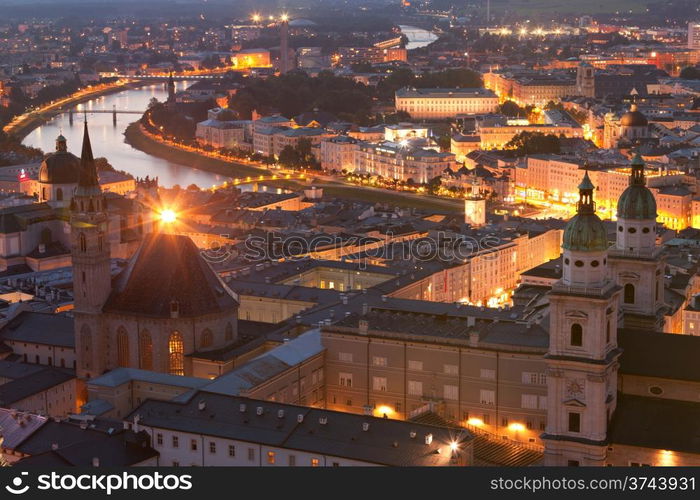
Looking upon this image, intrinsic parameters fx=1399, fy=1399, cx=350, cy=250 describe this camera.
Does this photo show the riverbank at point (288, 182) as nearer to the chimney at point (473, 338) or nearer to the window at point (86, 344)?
the window at point (86, 344)

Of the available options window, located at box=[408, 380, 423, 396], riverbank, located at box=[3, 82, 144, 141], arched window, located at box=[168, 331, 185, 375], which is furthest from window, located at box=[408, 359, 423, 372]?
riverbank, located at box=[3, 82, 144, 141]

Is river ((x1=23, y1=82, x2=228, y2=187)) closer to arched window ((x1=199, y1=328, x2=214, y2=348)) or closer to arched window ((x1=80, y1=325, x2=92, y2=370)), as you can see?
arched window ((x1=80, y1=325, x2=92, y2=370))

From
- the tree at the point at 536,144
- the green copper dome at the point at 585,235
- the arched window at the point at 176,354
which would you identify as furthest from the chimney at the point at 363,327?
the tree at the point at 536,144

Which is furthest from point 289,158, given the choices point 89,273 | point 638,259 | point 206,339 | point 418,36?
point 418,36

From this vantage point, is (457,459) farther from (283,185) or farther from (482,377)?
(283,185)

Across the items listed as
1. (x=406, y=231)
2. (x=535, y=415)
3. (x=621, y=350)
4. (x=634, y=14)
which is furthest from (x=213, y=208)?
(x=634, y=14)

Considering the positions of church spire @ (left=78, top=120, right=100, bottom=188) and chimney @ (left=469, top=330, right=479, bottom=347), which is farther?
church spire @ (left=78, top=120, right=100, bottom=188)
